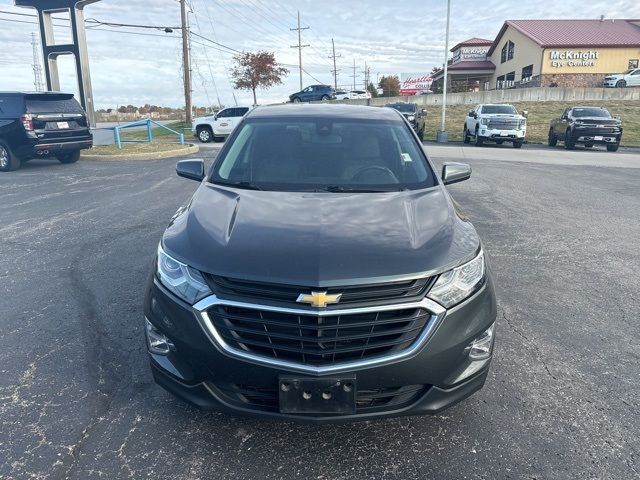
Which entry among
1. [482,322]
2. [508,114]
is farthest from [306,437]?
[508,114]

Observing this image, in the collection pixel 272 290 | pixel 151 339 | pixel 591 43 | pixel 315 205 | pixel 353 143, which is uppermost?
pixel 591 43

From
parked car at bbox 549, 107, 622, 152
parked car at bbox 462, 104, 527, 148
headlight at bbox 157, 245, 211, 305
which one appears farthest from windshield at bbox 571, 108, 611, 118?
headlight at bbox 157, 245, 211, 305

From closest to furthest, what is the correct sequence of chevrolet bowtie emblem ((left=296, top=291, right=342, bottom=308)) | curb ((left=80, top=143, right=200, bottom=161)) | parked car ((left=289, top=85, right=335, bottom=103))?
1. chevrolet bowtie emblem ((left=296, top=291, right=342, bottom=308))
2. curb ((left=80, top=143, right=200, bottom=161))
3. parked car ((left=289, top=85, right=335, bottom=103))

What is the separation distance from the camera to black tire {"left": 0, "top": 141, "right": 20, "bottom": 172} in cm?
1220

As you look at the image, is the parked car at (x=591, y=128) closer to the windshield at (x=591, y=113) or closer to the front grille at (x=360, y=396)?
the windshield at (x=591, y=113)

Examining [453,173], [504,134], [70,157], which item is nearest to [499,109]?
[504,134]

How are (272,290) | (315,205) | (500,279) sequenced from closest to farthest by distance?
(272,290) → (315,205) → (500,279)

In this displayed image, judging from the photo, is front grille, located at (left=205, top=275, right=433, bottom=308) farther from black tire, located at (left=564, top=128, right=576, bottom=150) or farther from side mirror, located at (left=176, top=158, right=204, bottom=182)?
black tire, located at (left=564, top=128, right=576, bottom=150)

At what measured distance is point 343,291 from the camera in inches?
85.9

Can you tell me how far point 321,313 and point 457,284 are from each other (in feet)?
2.33

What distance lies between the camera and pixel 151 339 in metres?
2.53

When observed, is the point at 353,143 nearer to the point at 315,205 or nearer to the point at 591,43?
the point at 315,205

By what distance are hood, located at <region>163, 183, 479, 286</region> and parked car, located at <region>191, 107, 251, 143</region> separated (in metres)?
Result: 20.5

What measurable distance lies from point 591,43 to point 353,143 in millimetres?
49520
